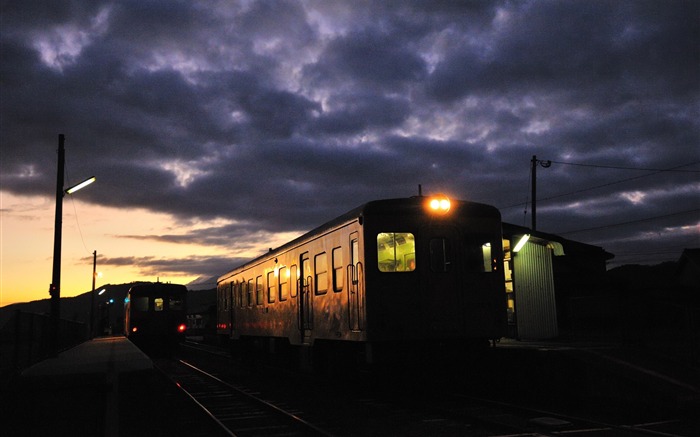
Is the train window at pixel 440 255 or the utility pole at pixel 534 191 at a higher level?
the utility pole at pixel 534 191

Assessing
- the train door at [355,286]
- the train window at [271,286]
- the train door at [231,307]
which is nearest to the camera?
the train door at [355,286]

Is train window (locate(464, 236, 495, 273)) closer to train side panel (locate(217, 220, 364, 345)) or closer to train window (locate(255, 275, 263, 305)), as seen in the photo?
train side panel (locate(217, 220, 364, 345))

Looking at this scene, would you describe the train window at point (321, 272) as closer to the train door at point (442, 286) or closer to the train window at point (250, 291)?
the train door at point (442, 286)

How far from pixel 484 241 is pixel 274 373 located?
8223 mm

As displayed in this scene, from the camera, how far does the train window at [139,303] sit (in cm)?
2539

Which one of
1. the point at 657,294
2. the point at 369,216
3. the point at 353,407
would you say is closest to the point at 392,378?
the point at 353,407

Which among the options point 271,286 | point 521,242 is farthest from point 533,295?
point 271,286

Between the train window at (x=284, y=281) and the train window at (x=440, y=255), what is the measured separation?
5.13m

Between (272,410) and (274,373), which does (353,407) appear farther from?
(274,373)

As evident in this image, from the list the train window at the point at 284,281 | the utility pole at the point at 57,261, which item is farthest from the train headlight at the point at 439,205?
the utility pole at the point at 57,261

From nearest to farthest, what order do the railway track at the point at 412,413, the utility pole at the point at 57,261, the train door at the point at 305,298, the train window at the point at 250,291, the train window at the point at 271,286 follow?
the railway track at the point at 412,413 < the train door at the point at 305,298 < the utility pole at the point at 57,261 < the train window at the point at 271,286 < the train window at the point at 250,291

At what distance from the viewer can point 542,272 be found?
17.7 m

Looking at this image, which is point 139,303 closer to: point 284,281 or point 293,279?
point 284,281

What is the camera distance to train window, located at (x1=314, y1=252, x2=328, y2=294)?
12.2 metres
